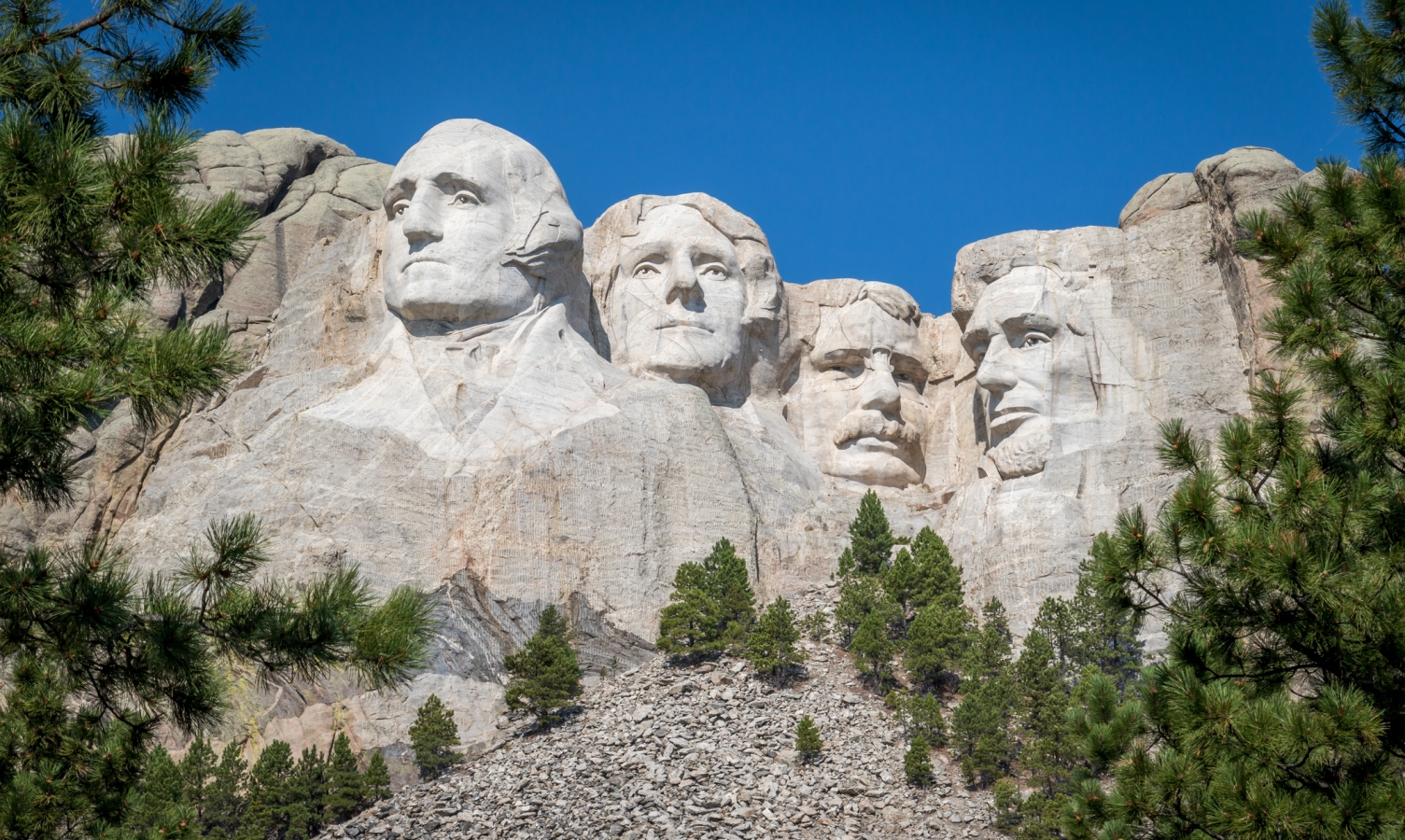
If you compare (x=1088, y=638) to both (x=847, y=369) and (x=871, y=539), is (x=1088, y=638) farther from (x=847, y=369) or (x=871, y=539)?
(x=847, y=369)

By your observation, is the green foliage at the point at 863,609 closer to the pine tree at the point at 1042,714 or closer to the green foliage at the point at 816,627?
the green foliage at the point at 816,627

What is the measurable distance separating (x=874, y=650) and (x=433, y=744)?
4623 millimetres

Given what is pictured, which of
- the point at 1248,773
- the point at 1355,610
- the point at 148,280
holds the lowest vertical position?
the point at 1248,773

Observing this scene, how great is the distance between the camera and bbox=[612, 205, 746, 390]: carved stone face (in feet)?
86.6

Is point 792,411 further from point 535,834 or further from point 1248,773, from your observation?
point 1248,773

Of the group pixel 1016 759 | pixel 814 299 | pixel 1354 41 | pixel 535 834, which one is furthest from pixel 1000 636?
pixel 1354 41

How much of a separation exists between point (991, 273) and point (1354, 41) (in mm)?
12399

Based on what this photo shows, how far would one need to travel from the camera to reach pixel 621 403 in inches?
942

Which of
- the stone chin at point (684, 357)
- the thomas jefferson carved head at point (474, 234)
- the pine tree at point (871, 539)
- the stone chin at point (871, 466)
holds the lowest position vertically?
the pine tree at point (871, 539)

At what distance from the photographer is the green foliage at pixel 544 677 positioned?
20953 millimetres

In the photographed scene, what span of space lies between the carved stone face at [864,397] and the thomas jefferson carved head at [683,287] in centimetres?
97

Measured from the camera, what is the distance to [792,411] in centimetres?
2773

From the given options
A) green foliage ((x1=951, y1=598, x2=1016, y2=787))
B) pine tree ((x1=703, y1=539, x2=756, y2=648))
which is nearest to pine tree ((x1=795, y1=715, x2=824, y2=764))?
green foliage ((x1=951, y1=598, x2=1016, y2=787))

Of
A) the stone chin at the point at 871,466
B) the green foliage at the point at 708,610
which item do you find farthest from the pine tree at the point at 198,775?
the stone chin at the point at 871,466
